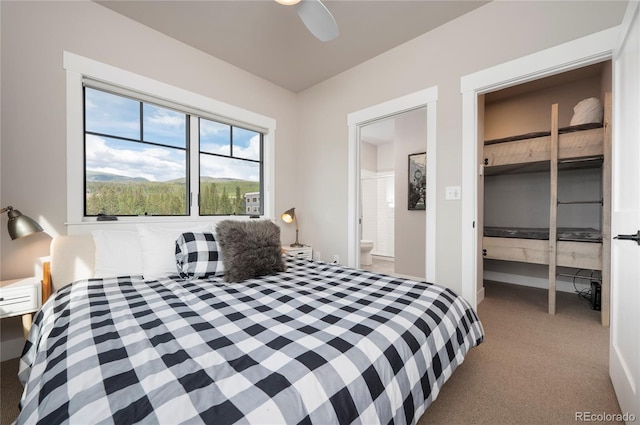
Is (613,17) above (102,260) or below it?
above

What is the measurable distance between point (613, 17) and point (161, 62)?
3.54 meters

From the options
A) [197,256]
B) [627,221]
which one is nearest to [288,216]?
[197,256]

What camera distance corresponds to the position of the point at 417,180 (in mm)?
3783

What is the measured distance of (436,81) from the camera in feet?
8.07

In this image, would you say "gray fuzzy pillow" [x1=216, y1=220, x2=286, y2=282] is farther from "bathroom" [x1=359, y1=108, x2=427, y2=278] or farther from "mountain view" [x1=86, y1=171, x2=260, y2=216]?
"bathroom" [x1=359, y1=108, x2=427, y2=278]

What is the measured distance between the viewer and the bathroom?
3.73 meters

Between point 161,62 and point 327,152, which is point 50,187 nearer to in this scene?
point 161,62

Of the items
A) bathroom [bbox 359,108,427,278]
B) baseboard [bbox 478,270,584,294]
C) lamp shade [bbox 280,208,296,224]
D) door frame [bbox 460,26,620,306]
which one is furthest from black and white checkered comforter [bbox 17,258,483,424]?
baseboard [bbox 478,270,584,294]

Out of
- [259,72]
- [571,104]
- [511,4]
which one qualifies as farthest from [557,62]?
[259,72]

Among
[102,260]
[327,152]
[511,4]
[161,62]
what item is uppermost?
[511,4]

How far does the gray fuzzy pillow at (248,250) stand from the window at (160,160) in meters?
1.11

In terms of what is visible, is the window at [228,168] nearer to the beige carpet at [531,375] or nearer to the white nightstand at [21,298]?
the white nightstand at [21,298]

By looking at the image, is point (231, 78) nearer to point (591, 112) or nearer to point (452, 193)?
point (452, 193)

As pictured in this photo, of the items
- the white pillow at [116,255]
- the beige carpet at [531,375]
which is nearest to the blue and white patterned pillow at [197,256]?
the white pillow at [116,255]
